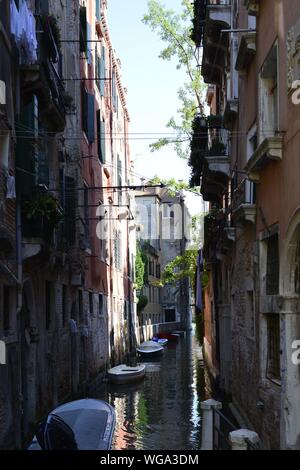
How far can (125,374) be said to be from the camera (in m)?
23.6

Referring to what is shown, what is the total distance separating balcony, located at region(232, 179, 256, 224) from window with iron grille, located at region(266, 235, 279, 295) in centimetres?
97

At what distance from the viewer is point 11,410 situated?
1126 cm

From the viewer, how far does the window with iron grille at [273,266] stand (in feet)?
32.1

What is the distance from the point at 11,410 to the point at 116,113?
890 inches

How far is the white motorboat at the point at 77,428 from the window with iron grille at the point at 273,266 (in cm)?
327

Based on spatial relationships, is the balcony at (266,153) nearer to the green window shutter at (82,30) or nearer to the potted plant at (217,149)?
the potted plant at (217,149)

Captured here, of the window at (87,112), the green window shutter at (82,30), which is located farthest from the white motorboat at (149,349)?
the green window shutter at (82,30)

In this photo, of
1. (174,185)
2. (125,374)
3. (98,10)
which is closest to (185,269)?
(174,185)

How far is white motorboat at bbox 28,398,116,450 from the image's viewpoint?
30.5 ft

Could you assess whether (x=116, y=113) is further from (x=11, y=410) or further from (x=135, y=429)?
(x=11, y=410)

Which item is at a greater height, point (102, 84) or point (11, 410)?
point (102, 84)

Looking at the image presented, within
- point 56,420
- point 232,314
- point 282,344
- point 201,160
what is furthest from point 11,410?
point 201,160

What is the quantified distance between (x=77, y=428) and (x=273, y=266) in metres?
3.78

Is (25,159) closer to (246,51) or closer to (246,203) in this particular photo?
(246,203)
